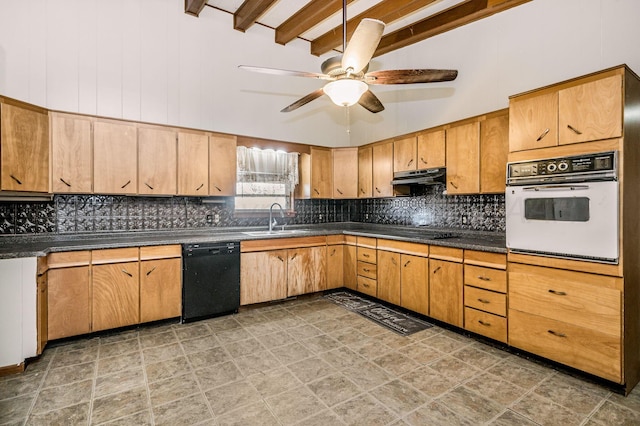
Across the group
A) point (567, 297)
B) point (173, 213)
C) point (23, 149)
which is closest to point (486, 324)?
point (567, 297)

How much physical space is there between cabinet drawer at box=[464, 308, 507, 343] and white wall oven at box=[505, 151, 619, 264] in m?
0.67

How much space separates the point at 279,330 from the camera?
10.8 feet

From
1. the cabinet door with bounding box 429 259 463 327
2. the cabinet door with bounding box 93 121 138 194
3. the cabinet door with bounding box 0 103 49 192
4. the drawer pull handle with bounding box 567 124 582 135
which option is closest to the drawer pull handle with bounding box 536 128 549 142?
the drawer pull handle with bounding box 567 124 582 135

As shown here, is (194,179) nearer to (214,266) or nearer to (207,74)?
(214,266)

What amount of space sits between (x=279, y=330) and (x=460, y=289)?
1895 mm

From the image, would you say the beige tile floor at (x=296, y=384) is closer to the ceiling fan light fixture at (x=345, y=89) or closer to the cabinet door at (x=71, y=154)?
the cabinet door at (x=71, y=154)

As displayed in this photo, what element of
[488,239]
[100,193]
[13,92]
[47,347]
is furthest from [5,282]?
[488,239]

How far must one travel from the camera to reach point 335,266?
4.61m

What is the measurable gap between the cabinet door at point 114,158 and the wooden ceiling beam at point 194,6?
165cm

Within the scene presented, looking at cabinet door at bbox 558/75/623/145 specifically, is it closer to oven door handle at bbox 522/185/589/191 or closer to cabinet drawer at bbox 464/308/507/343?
oven door handle at bbox 522/185/589/191

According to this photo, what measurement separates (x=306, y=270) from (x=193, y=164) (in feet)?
6.57

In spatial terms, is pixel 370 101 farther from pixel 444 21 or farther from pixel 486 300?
pixel 486 300

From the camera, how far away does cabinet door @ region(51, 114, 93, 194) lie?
122 inches

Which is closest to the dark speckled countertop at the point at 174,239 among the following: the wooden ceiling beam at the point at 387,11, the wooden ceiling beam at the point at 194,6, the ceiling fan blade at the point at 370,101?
the ceiling fan blade at the point at 370,101
